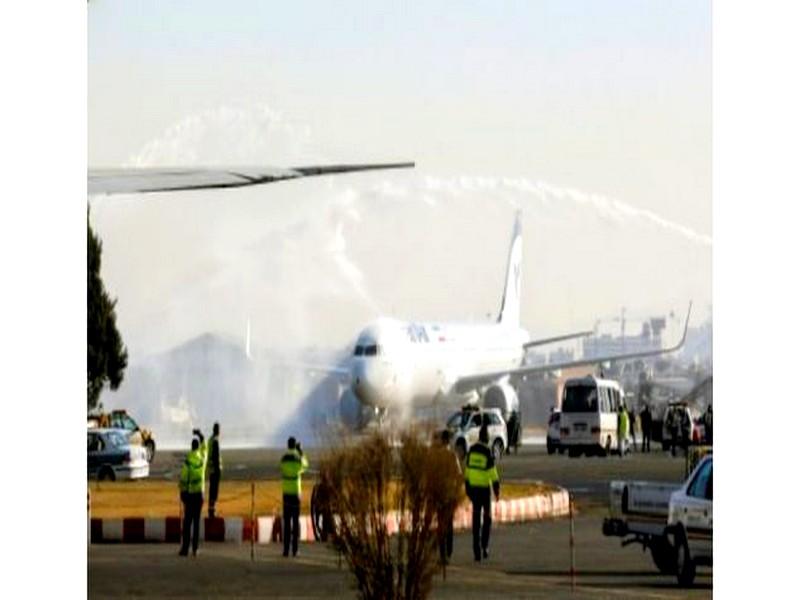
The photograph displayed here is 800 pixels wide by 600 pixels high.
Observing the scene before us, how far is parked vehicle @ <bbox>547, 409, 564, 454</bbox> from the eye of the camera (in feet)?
214

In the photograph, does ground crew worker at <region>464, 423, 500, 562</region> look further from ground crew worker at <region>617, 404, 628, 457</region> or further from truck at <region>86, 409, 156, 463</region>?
ground crew worker at <region>617, 404, 628, 457</region>

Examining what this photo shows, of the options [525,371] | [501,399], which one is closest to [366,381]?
[501,399]

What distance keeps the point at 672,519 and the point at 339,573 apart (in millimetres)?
3632

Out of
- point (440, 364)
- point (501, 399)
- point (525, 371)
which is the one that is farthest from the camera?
point (525, 371)

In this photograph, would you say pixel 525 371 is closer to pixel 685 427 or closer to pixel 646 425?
pixel 646 425

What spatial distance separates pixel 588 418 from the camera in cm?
6359

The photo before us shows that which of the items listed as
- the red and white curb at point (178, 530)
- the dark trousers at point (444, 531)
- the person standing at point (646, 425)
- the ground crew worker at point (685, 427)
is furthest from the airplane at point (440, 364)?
the dark trousers at point (444, 531)

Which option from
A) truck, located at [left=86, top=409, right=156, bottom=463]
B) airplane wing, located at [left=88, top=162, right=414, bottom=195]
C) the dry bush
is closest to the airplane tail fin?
truck, located at [left=86, top=409, right=156, bottom=463]

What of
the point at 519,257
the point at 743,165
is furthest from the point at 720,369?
the point at 519,257

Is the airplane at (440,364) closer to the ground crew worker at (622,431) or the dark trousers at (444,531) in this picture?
the ground crew worker at (622,431)

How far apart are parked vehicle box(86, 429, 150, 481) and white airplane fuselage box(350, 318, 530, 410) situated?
15.9 meters
